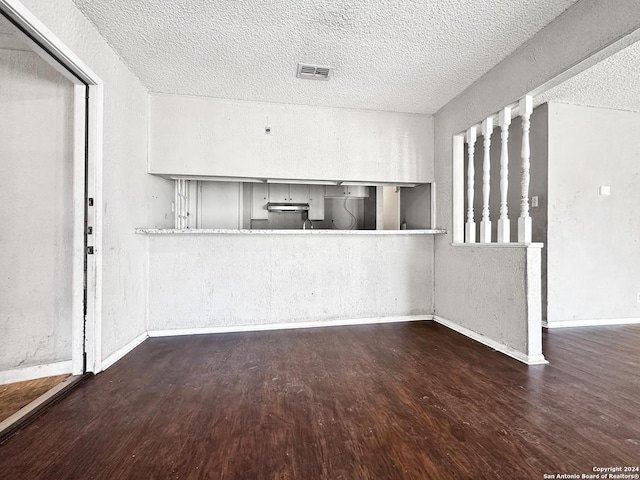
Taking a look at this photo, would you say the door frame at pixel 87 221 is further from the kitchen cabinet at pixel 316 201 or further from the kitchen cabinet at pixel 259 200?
the kitchen cabinet at pixel 316 201

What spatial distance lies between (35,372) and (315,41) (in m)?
3.19

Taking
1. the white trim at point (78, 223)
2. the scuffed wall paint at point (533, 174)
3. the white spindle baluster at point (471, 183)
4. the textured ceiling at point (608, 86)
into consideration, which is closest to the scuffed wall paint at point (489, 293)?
the white spindle baluster at point (471, 183)

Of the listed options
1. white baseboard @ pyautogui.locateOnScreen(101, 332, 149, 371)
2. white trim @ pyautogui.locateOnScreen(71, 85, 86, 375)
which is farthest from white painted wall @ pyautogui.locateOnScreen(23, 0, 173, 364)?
white trim @ pyautogui.locateOnScreen(71, 85, 86, 375)

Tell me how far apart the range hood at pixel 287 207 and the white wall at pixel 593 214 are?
2.97 metres

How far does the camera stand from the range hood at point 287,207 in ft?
14.0

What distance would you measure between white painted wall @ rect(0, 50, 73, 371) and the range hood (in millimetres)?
2330

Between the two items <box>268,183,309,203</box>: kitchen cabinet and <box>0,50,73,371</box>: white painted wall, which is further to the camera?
<box>268,183,309,203</box>: kitchen cabinet

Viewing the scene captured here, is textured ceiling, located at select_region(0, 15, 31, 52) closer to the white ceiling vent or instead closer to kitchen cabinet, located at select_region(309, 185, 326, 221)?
the white ceiling vent

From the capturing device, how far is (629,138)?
355 centimetres

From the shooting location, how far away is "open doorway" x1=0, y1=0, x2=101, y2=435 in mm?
2121

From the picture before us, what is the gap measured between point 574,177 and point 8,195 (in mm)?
5266

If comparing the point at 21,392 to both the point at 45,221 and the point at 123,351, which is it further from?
the point at 45,221

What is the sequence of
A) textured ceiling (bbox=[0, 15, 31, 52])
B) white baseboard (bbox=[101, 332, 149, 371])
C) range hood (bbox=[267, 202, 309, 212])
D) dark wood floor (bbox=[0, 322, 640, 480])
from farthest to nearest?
range hood (bbox=[267, 202, 309, 212]) → white baseboard (bbox=[101, 332, 149, 371]) → textured ceiling (bbox=[0, 15, 31, 52]) → dark wood floor (bbox=[0, 322, 640, 480])

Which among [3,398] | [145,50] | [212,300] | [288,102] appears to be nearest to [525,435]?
[212,300]
